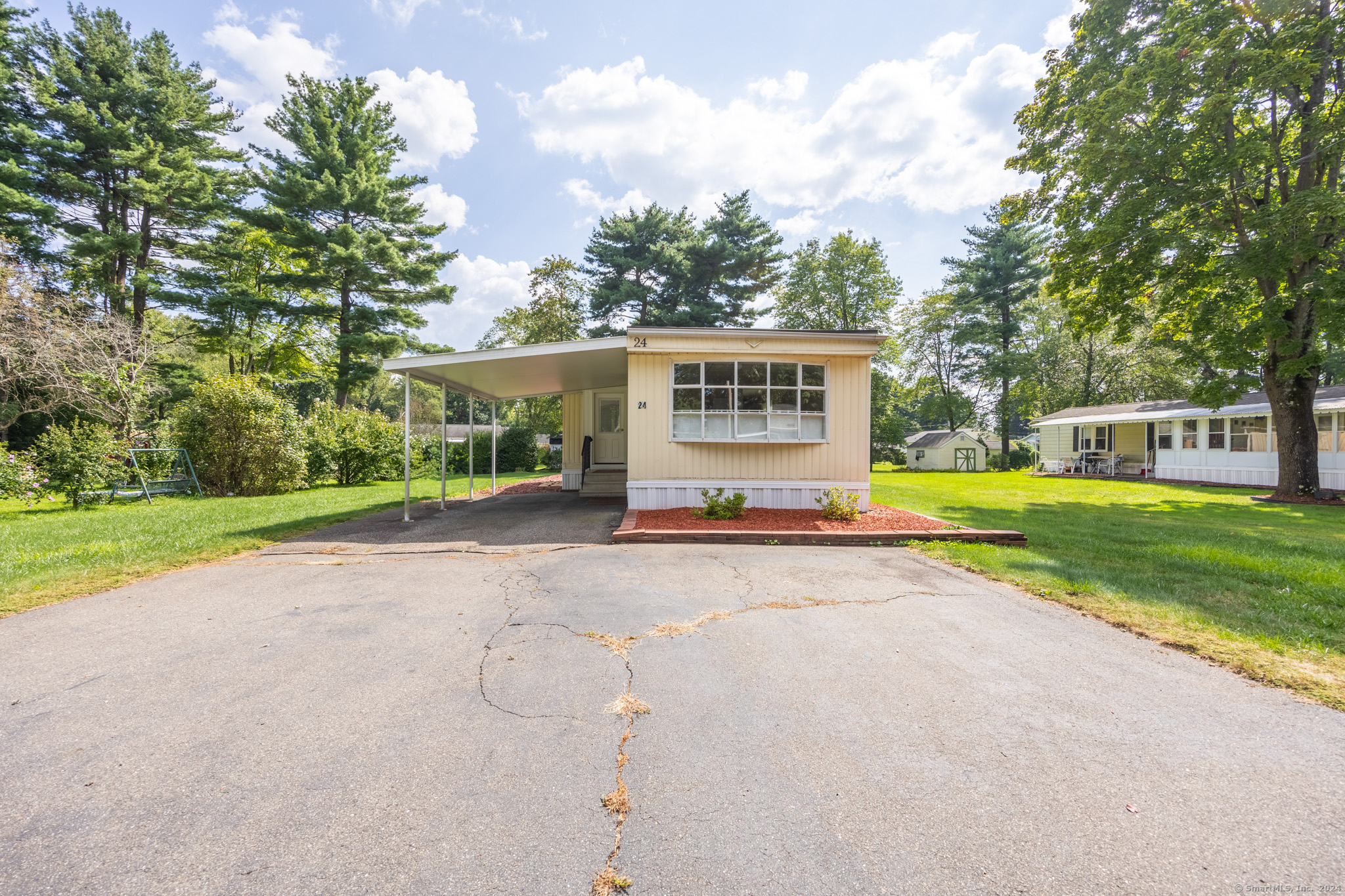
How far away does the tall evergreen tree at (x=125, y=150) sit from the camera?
1534cm

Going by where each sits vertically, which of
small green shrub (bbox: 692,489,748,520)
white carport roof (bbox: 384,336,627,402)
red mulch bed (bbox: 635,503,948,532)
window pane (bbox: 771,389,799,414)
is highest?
white carport roof (bbox: 384,336,627,402)

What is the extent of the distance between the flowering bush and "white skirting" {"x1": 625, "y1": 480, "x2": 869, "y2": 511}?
11132 millimetres

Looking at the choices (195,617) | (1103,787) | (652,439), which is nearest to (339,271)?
(652,439)

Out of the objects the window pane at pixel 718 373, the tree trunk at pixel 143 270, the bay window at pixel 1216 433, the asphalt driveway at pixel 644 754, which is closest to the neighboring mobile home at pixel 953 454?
the bay window at pixel 1216 433

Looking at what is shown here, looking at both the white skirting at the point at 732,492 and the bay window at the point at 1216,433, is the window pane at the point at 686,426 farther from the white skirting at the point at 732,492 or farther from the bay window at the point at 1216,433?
the bay window at the point at 1216,433

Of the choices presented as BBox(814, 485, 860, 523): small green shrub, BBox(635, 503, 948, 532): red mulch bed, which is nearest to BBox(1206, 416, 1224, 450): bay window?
BBox(635, 503, 948, 532): red mulch bed

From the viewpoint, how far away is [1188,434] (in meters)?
18.2

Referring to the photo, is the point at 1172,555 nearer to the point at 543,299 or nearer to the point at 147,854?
the point at 147,854

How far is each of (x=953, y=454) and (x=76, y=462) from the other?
31424 mm

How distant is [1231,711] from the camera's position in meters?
2.58

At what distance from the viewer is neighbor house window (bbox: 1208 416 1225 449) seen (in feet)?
56.2

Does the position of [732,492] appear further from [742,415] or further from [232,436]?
[232,436]

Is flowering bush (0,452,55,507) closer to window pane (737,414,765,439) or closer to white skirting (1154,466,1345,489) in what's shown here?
window pane (737,414,765,439)

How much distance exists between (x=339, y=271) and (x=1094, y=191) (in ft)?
76.5
